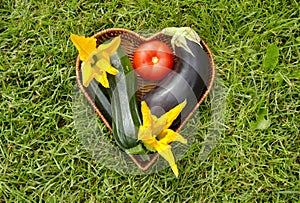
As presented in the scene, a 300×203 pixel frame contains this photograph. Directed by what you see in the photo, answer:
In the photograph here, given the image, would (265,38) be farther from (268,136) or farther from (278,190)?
(278,190)

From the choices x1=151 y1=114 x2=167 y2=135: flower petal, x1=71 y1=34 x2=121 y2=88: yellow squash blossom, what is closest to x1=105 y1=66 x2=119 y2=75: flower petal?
x1=71 y1=34 x2=121 y2=88: yellow squash blossom

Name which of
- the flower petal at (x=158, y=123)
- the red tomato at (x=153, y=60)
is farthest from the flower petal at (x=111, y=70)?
the flower petal at (x=158, y=123)

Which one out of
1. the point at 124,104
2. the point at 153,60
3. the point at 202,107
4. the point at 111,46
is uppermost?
the point at 111,46

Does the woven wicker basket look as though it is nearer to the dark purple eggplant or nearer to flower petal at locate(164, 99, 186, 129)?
the dark purple eggplant

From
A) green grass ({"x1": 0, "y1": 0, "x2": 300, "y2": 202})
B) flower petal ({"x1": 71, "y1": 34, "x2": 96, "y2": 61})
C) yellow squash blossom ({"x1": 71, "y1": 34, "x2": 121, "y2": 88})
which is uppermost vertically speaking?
flower petal ({"x1": 71, "y1": 34, "x2": 96, "y2": 61})

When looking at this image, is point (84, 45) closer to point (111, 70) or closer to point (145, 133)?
point (111, 70)

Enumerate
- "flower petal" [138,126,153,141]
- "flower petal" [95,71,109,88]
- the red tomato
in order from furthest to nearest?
1. the red tomato
2. "flower petal" [95,71,109,88]
3. "flower petal" [138,126,153,141]

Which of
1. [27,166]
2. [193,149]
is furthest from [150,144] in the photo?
[27,166]

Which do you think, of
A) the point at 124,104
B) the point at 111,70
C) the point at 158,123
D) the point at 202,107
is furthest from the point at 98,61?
the point at 202,107
